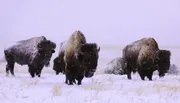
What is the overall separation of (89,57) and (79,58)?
0.68 metres

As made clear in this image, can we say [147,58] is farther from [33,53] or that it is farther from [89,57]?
[89,57]

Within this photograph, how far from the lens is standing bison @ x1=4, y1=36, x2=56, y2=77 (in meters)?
15.3

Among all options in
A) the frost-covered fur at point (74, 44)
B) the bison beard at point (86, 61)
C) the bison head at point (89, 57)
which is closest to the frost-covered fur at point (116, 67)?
the frost-covered fur at point (74, 44)

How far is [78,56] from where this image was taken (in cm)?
1140

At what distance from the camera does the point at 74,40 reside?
40.5 ft

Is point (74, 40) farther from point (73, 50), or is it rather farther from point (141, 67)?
point (141, 67)

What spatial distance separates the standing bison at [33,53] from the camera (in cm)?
1531

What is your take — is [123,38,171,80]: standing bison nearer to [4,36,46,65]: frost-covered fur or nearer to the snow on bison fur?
[4,36,46,65]: frost-covered fur

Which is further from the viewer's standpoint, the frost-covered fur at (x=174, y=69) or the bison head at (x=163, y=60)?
the frost-covered fur at (x=174, y=69)

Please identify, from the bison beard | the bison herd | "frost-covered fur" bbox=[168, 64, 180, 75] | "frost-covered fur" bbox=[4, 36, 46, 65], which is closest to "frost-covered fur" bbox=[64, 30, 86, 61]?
the bison herd

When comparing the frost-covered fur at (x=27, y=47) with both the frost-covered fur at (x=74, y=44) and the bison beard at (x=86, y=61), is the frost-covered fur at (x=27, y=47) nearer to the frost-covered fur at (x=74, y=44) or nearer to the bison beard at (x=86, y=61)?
the frost-covered fur at (x=74, y=44)

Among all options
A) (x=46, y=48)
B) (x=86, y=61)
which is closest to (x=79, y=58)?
(x=86, y=61)

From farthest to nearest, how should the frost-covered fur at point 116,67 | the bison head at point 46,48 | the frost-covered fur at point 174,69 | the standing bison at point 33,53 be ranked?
1. the frost-covered fur at point 174,69
2. the frost-covered fur at point 116,67
3. the standing bison at point 33,53
4. the bison head at point 46,48

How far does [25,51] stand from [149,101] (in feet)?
33.9
